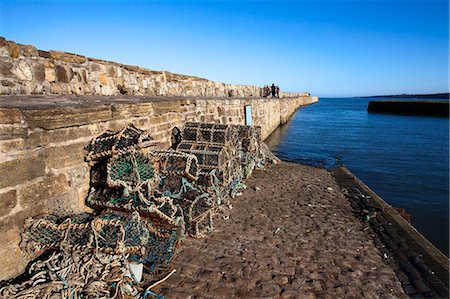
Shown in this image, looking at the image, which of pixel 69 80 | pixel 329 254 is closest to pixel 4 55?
pixel 69 80

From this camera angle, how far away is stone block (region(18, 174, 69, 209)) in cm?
292

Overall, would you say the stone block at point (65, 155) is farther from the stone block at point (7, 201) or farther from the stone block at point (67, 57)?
the stone block at point (67, 57)

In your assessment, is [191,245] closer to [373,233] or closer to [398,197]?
[373,233]

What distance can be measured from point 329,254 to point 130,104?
3.80m

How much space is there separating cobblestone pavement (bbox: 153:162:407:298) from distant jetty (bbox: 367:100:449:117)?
5111 cm

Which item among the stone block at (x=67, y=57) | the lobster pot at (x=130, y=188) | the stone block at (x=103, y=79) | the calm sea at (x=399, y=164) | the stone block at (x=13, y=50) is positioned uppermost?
the stone block at (x=67, y=57)

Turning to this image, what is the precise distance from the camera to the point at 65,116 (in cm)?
334

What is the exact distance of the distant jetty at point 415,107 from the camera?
153 feet

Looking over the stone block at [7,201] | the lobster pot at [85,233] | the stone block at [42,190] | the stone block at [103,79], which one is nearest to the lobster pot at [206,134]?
the stone block at [103,79]

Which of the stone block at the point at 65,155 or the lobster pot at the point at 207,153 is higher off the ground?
the stone block at the point at 65,155

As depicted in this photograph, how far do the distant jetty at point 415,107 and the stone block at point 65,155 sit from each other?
5465 centimetres

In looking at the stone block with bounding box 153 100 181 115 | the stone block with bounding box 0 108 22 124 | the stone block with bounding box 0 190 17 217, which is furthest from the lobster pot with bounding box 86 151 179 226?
the stone block with bounding box 153 100 181 115

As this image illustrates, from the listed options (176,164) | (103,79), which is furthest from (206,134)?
(103,79)

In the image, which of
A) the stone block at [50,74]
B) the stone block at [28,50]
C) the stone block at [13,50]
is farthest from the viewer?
the stone block at [50,74]
